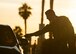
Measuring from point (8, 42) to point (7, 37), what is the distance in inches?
18.4

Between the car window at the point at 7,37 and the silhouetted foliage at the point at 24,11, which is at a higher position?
the car window at the point at 7,37

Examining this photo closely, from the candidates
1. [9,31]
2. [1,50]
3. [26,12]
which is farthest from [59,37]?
[26,12]

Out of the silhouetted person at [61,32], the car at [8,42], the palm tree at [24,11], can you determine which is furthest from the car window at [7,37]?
the palm tree at [24,11]

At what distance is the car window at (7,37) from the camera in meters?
11.2

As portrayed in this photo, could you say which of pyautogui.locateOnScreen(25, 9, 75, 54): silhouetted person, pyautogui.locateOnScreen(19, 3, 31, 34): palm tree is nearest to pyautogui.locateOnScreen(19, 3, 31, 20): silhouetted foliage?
pyautogui.locateOnScreen(19, 3, 31, 34): palm tree

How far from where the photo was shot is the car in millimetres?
10281

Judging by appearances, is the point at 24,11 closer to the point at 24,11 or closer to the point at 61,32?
the point at 24,11

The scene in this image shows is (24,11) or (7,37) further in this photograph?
(24,11)

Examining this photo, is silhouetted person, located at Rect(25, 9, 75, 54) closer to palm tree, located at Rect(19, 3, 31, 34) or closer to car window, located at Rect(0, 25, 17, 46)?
car window, located at Rect(0, 25, 17, 46)

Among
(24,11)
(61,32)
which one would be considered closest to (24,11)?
(24,11)

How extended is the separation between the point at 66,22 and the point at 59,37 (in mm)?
408

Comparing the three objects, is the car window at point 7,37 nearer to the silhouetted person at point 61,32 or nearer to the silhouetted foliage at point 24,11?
the silhouetted person at point 61,32

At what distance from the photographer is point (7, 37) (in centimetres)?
1174

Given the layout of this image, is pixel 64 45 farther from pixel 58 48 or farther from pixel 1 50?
pixel 1 50
